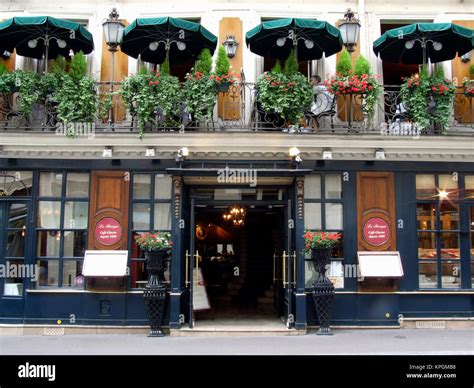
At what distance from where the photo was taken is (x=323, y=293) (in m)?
10.1

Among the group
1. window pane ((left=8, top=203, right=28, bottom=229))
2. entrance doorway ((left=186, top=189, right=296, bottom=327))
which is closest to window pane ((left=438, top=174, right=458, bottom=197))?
entrance doorway ((left=186, top=189, right=296, bottom=327))

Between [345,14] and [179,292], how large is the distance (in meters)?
7.12

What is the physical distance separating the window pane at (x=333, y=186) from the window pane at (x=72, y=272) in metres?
5.72

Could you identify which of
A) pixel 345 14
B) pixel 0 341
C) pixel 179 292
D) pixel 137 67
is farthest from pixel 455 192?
pixel 0 341

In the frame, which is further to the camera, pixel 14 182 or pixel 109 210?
pixel 14 182

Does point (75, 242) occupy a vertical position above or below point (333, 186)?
below

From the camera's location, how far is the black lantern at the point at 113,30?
10672mm

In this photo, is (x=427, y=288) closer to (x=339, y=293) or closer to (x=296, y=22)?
(x=339, y=293)

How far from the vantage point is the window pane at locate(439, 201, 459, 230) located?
36.3 feet

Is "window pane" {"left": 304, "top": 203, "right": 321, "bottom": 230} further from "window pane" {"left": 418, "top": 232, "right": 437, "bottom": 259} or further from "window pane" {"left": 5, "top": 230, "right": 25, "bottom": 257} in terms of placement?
"window pane" {"left": 5, "top": 230, "right": 25, "bottom": 257}

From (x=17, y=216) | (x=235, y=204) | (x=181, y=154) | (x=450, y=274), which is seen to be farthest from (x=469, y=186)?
Answer: (x=17, y=216)

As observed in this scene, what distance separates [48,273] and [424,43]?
9499mm

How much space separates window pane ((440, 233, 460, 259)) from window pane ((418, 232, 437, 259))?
19 cm

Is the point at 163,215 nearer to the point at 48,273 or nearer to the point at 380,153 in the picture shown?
the point at 48,273
